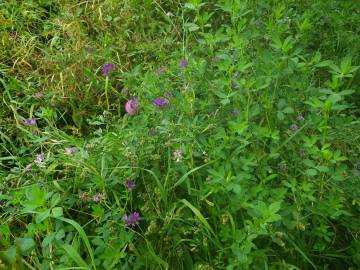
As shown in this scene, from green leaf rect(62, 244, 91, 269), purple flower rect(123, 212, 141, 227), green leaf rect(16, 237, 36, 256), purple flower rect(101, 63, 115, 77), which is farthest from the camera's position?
purple flower rect(101, 63, 115, 77)

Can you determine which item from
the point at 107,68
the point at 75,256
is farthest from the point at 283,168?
the point at 107,68

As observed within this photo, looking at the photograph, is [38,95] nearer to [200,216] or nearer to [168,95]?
[168,95]

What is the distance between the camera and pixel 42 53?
327 cm

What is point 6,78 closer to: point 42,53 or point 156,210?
point 42,53

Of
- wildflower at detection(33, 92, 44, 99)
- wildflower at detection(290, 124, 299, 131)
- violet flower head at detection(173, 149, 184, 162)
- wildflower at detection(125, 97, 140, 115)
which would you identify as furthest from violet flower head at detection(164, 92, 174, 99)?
wildflower at detection(33, 92, 44, 99)

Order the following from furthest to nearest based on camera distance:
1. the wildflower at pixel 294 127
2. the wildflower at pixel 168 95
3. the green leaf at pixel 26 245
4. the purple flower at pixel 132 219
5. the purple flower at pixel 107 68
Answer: the purple flower at pixel 107 68 < the wildflower at pixel 168 95 < the wildflower at pixel 294 127 < the purple flower at pixel 132 219 < the green leaf at pixel 26 245

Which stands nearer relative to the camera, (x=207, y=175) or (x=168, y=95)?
(x=207, y=175)

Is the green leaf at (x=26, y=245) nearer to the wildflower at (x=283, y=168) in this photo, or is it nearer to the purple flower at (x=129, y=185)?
the purple flower at (x=129, y=185)

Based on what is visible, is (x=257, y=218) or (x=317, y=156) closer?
(x=257, y=218)

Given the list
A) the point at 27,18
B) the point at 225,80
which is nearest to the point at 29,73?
the point at 27,18

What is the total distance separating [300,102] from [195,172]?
60cm

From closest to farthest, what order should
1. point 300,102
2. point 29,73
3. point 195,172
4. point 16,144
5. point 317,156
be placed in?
point 317,156, point 195,172, point 300,102, point 16,144, point 29,73

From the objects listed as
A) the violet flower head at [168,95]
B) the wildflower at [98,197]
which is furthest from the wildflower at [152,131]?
the wildflower at [98,197]

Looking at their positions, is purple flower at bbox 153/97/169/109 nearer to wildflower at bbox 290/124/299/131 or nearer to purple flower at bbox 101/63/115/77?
wildflower at bbox 290/124/299/131
